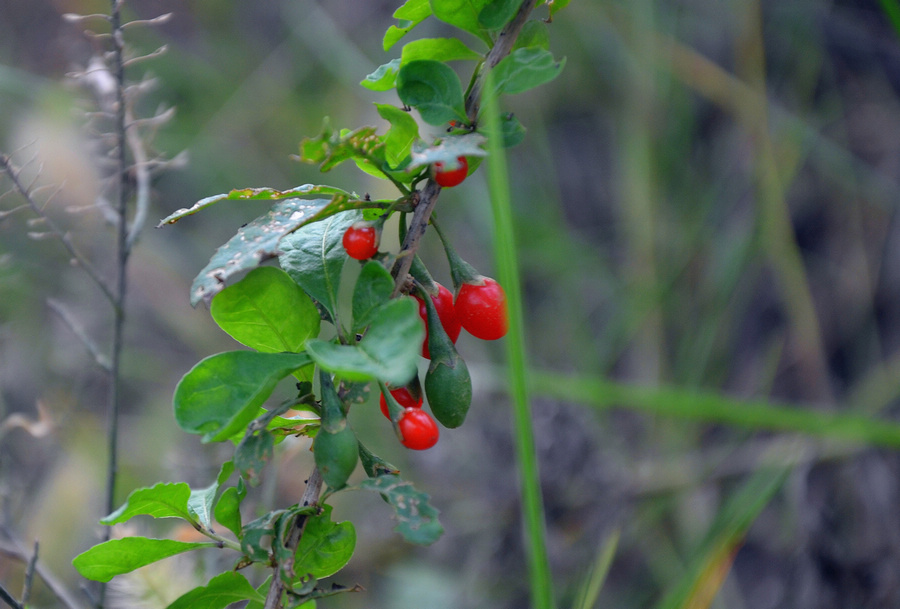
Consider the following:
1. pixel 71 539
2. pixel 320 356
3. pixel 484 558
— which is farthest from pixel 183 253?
pixel 320 356

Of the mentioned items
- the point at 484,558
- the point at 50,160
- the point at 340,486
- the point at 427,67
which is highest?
the point at 427,67

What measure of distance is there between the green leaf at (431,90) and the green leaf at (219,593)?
0.34 meters

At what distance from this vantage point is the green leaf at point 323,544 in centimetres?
42

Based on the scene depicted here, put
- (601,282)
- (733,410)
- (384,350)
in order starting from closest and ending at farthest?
(384,350)
(733,410)
(601,282)

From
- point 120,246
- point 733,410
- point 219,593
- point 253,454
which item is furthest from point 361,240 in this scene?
point 733,410

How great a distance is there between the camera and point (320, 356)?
342 millimetres

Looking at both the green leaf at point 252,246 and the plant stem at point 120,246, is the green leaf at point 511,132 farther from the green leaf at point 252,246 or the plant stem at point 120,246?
the plant stem at point 120,246

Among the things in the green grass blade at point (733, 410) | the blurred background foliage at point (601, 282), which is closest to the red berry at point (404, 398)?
the blurred background foliage at point (601, 282)

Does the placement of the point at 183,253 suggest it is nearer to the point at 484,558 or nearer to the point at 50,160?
the point at 50,160

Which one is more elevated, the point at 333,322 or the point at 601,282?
the point at 333,322

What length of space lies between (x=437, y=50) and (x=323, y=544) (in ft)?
1.15

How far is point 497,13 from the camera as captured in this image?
0.42 m

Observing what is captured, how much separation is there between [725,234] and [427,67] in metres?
1.57

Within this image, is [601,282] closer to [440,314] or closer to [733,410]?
[733,410]
